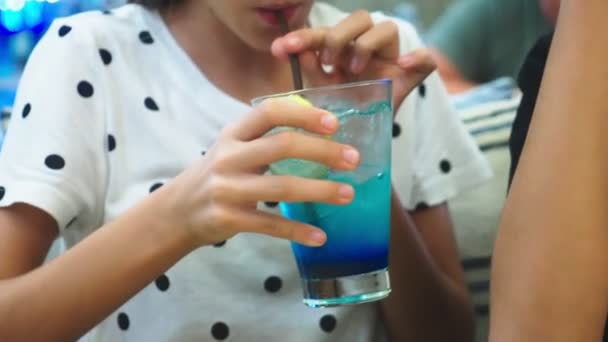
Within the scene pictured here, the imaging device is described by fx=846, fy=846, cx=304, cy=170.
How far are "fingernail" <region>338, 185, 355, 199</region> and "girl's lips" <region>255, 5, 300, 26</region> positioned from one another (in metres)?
0.40

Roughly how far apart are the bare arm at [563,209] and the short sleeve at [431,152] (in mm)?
479

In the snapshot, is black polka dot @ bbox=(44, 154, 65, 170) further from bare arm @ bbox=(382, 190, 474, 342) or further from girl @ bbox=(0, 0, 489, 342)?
bare arm @ bbox=(382, 190, 474, 342)

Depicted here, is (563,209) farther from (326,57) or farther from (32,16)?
(32,16)

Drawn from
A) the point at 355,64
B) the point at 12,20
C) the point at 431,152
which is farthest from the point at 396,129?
the point at 12,20

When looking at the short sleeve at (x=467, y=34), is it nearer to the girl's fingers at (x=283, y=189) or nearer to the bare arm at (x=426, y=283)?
the bare arm at (x=426, y=283)

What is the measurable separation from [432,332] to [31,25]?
1.40 m

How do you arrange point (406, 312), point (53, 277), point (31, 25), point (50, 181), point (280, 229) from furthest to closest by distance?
point (31, 25) → point (406, 312) → point (50, 181) → point (53, 277) → point (280, 229)

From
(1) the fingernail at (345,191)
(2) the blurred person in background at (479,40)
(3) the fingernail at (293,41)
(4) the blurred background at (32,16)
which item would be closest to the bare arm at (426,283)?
(3) the fingernail at (293,41)

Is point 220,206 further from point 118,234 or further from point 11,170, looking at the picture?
point 11,170

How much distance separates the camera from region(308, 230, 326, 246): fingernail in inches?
32.6

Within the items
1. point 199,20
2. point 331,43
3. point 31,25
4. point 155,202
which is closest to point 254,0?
point 331,43

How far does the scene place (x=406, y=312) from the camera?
4.14 feet

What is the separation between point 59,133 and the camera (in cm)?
114

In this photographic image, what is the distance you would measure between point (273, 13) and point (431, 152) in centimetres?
40
